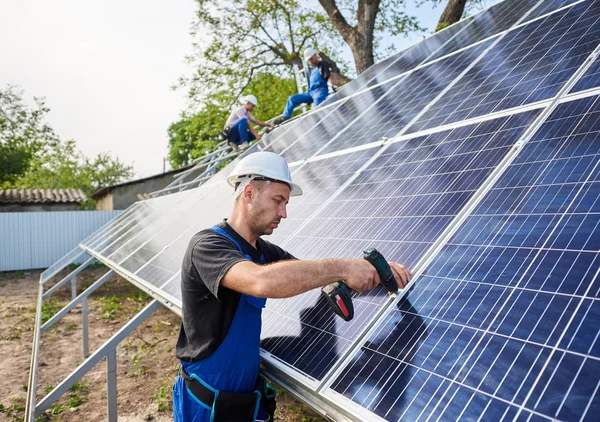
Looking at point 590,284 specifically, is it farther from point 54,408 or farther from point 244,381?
point 54,408

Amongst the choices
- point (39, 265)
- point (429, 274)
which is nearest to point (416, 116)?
point (429, 274)

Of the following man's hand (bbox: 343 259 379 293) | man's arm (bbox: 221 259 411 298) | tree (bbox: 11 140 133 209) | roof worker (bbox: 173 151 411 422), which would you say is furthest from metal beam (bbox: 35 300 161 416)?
A: tree (bbox: 11 140 133 209)

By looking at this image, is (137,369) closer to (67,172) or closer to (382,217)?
(382,217)

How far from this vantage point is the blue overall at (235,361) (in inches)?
116

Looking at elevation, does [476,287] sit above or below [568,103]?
below

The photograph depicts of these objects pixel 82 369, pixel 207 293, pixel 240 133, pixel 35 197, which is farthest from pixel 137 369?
pixel 35 197

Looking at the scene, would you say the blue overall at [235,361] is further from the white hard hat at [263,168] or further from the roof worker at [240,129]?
the roof worker at [240,129]

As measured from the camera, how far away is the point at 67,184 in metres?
58.7

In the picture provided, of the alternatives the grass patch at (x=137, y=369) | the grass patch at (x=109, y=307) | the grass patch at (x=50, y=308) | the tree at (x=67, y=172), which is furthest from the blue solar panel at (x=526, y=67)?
the tree at (x=67, y=172)

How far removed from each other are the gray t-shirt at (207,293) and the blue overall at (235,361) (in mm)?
50

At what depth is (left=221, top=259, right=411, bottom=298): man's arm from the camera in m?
2.36

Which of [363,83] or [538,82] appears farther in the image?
[363,83]

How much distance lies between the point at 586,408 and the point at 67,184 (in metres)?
65.7

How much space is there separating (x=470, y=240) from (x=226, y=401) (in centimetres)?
195
